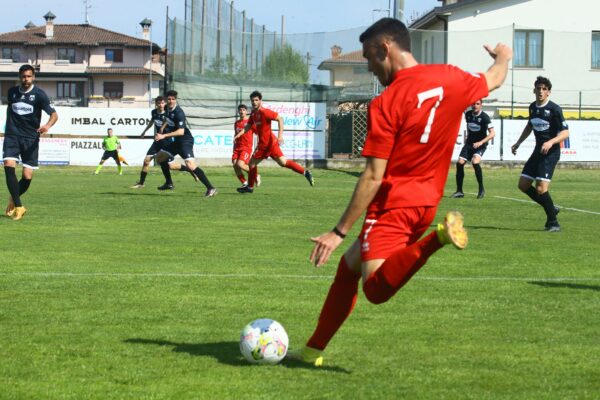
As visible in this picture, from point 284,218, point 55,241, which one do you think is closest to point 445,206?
point 284,218

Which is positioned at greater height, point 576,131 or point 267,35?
point 267,35

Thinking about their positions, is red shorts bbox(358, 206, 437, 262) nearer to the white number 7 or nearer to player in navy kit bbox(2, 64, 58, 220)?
the white number 7

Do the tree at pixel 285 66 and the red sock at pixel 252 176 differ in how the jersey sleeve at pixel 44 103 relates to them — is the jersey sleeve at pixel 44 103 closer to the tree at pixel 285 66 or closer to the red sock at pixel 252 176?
the red sock at pixel 252 176

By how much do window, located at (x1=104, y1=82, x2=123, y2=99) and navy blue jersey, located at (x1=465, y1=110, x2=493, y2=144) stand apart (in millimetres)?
88027

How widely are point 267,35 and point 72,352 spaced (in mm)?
34510

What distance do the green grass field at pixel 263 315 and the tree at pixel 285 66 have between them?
2395cm

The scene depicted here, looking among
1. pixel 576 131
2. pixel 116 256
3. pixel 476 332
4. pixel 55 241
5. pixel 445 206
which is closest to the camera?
pixel 476 332

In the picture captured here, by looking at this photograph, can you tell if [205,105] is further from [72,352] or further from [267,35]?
[72,352]

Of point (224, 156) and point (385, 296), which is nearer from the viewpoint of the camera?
point (385, 296)

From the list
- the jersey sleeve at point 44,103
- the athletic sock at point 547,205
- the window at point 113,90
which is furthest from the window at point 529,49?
the window at point 113,90

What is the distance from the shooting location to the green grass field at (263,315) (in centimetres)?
543

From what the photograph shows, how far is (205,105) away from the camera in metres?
38.3

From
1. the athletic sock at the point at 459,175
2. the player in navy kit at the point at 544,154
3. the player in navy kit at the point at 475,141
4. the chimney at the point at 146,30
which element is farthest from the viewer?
the chimney at the point at 146,30

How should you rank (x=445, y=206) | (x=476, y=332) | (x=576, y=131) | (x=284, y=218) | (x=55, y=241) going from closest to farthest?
(x=476, y=332) < (x=55, y=241) < (x=284, y=218) < (x=445, y=206) < (x=576, y=131)
